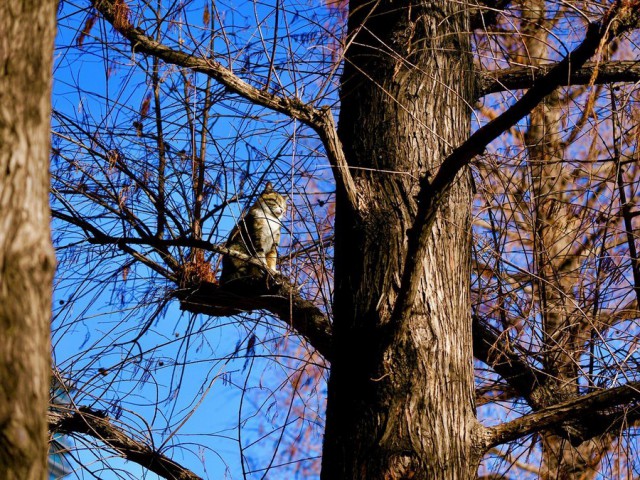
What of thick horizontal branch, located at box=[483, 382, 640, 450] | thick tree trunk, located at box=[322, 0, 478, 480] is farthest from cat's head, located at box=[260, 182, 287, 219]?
thick horizontal branch, located at box=[483, 382, 640, 450]

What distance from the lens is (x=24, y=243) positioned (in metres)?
1.31

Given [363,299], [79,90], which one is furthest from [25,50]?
[79,90]

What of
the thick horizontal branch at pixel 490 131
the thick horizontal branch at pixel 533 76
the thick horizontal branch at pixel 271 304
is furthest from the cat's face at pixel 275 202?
the thick horizontal branch at pixel 490 131

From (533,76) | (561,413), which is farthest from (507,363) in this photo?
(533,76)

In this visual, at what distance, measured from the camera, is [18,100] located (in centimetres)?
138

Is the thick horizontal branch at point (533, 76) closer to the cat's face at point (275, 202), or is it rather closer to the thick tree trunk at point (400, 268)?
the thick tree trunk at point (400, 268)

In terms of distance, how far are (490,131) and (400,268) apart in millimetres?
697

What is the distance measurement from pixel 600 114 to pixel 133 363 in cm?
272

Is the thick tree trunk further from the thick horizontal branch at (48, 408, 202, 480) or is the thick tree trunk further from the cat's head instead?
the cat's head

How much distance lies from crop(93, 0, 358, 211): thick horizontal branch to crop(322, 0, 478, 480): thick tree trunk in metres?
0.18

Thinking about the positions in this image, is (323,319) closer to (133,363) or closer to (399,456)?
(399,456)

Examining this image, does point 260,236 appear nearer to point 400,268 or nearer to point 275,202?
point 275,202

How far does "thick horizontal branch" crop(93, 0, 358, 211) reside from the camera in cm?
286

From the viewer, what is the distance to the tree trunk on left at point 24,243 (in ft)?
4.13
